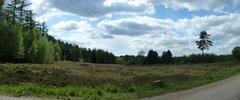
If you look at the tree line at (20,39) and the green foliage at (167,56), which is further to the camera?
the green foliage at (167,56)

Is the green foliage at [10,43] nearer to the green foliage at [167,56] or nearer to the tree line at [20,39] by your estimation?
the tree line at [20,39]

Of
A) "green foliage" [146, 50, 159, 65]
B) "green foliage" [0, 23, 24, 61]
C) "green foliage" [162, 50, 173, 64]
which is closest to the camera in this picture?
"green foliage" [0, 23, 24, 61]

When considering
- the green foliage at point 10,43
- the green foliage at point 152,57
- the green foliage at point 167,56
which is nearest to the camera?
the green foliage at point 10,43

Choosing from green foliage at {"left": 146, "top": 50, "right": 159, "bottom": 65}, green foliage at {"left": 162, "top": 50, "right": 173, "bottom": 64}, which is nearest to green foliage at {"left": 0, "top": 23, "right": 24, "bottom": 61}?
green foliage at {"left": 146, "top": 50, "right": 159, "bottom": 65}

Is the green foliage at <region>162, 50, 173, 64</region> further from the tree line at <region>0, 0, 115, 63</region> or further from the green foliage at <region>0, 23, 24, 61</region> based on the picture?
the green foliage at <region>0, 23, 24, 61</region>

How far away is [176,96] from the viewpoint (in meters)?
21.2

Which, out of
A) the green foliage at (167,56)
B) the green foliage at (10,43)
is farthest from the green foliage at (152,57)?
the green foliage at (10,43)

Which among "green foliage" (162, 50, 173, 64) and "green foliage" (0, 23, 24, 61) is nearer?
"green foliage" (0, 23, 24, 61)

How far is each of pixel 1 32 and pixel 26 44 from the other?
361 inches

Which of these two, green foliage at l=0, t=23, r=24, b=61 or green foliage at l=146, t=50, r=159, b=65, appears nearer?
green foliage at l=0, t=23, r=24, b=61

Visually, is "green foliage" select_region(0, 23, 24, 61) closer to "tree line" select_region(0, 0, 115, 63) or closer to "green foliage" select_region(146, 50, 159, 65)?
"tree line" select_region(0, 0, 115, 63)

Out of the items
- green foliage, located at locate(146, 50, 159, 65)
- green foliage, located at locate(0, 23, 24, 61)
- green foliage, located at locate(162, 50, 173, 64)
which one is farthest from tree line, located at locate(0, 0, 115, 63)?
green foliage, located at locate(162, 50, 173, 64)

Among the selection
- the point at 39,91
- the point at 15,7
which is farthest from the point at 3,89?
the point at 15,7

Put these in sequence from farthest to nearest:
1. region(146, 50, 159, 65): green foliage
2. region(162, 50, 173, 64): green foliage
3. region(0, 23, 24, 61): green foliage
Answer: region(162, 50, 173, 64): green foliage, region(146, 50, 159, 65): green foliage, region(0, 23, 24, 61): green foliage
